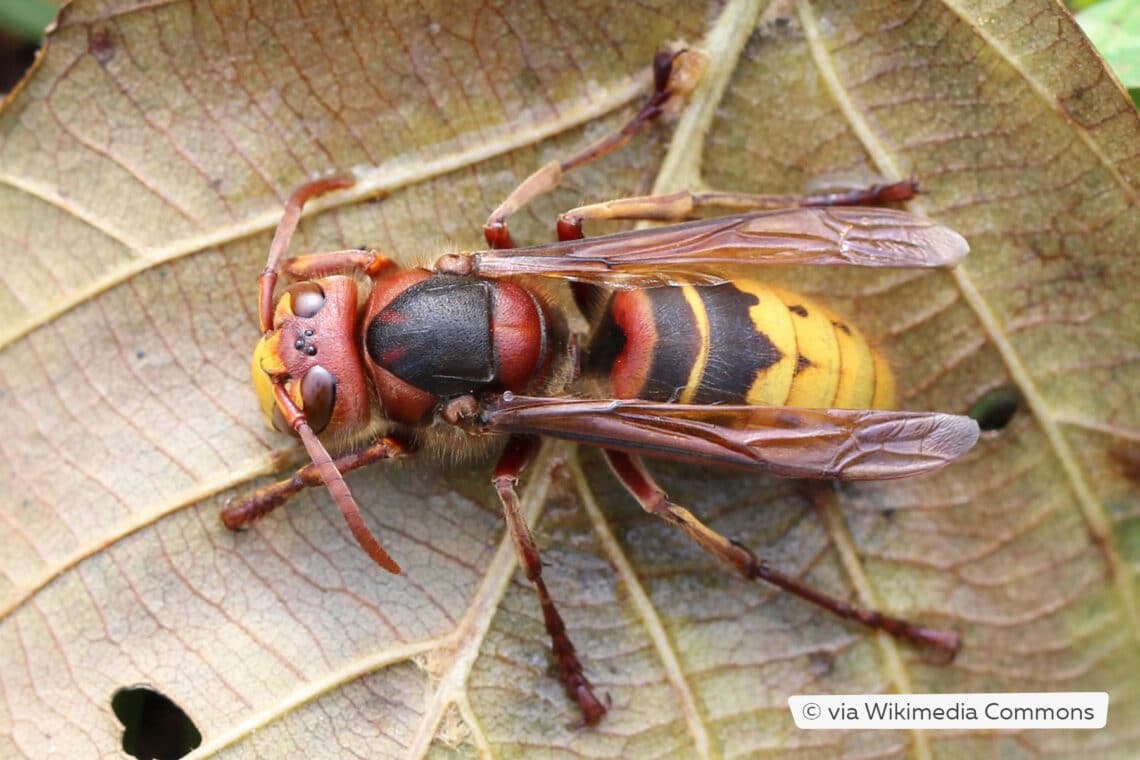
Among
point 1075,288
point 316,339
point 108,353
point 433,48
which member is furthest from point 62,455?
point 1075,288

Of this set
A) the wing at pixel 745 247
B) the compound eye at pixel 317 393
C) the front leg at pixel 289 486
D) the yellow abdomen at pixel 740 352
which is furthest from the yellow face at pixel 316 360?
the yellow abdomen at pixel 740 352

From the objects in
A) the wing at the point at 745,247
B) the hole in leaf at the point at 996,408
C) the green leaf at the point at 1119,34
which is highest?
the green leaf at the point at 1119,34

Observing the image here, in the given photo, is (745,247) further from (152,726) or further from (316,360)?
(152,726)

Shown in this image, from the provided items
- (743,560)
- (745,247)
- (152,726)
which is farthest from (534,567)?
(152,726)

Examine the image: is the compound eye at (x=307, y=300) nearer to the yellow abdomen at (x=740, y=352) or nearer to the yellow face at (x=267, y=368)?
the yellow face at (x=267, y=368)

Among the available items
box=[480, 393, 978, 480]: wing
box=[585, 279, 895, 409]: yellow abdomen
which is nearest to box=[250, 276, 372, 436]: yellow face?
box=[480, 393, 978, 480]: wing

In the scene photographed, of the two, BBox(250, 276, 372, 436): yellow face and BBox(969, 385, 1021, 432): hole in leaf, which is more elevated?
BBox(969, 385, 1021, 432): hole in leaf

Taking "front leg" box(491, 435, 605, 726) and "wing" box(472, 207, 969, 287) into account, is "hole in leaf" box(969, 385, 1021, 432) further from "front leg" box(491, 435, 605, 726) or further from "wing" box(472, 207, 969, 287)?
"front leg" box(491, 435, 605, 726)
